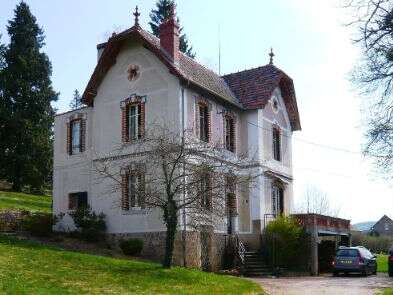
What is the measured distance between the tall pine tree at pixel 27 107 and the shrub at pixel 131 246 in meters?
22.4

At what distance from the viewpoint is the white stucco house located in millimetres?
28328

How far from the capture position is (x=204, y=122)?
29.8 metres

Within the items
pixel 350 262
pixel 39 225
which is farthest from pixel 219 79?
pixel 39 225

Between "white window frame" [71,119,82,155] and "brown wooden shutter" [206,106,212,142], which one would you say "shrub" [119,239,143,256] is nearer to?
"brown wooden shutter" [206,106,212,142]

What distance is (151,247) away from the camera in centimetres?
2730

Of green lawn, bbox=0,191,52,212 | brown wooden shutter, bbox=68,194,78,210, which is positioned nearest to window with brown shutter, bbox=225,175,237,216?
brown wooden shutter, bbox=68,194,78,210

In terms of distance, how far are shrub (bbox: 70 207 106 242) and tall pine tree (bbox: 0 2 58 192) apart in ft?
61.4

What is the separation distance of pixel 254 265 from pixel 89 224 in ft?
27.0

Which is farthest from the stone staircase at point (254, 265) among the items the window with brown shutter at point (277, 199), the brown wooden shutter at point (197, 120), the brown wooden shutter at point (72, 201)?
the brown wooden shutter at point (72, 201)

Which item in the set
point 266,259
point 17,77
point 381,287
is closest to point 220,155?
point 266,259

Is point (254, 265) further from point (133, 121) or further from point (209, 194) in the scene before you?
point (133, 121)

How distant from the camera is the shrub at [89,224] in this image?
2852 centimetres

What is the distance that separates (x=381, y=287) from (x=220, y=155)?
10153mm

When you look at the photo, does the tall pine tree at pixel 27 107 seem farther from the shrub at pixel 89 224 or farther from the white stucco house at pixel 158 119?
the shrub at pixel 89 224
